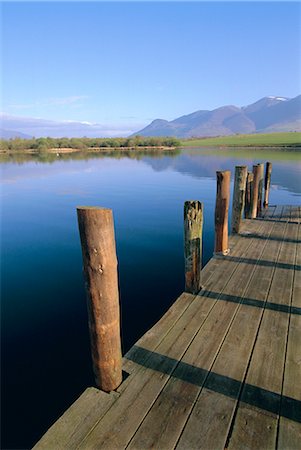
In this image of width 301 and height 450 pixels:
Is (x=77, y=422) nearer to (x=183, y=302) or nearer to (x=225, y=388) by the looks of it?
(x=225, y=388)

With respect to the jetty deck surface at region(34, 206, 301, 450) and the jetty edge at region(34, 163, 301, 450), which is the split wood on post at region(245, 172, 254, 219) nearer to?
the jetty edge at region(34, 163, 301, 450)

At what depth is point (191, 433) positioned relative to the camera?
2875mm

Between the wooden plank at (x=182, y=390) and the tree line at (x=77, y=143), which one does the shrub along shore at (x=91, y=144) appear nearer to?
the tree line at (x=77, y=143)

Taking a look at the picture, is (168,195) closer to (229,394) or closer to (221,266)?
(221,266)

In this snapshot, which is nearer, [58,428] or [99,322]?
[58,428]

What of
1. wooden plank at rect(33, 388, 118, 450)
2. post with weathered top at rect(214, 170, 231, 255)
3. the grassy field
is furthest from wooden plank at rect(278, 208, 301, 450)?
the grassy field

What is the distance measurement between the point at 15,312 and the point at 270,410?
681 cm

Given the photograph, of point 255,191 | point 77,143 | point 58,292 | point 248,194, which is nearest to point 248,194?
point 248,194

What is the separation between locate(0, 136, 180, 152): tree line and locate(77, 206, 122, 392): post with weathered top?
112012 mm

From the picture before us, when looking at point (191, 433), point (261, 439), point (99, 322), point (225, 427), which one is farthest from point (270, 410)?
point (99, 322)

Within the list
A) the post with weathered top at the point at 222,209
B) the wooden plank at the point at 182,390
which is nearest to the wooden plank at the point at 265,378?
the wooden plank at the point at 182,390

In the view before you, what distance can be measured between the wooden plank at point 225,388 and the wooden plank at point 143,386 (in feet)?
1.71

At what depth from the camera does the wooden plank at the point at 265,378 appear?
9.24ft

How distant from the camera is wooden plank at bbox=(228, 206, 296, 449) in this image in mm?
2816
